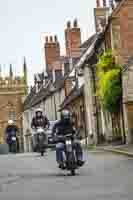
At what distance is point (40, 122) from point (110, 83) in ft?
46.0

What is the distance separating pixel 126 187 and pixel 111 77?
→ 90.2ft

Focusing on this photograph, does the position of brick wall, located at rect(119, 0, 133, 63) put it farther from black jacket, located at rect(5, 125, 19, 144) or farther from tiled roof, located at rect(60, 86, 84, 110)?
tiled roof, located at rect(60, 86, 84, 110)

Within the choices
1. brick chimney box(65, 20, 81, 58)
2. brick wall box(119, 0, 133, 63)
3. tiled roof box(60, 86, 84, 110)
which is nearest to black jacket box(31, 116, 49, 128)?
brick wall box(119, 0, 133, 63)

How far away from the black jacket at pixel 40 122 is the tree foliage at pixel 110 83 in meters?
13.7

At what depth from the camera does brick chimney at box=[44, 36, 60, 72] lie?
249 feet

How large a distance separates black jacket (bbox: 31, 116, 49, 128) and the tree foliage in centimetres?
1374

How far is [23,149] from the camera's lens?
93438 mm

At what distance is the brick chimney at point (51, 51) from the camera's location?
76000 millimetres

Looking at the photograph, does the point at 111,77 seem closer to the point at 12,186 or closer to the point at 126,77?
the point at 126,77

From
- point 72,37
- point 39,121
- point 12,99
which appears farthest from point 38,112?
point 12,99

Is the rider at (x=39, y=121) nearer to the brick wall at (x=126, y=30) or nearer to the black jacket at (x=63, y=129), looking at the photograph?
the black jacket at (x=63, y=129)

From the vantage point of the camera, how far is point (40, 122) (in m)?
26.2

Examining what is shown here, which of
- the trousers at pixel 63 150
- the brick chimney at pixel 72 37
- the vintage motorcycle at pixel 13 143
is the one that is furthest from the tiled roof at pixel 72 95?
the trousers at pixel 63 150

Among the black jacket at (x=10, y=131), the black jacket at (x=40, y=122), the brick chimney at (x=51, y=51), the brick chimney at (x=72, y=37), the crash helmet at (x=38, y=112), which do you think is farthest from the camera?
the brick chimney at (x=51, y=51)
